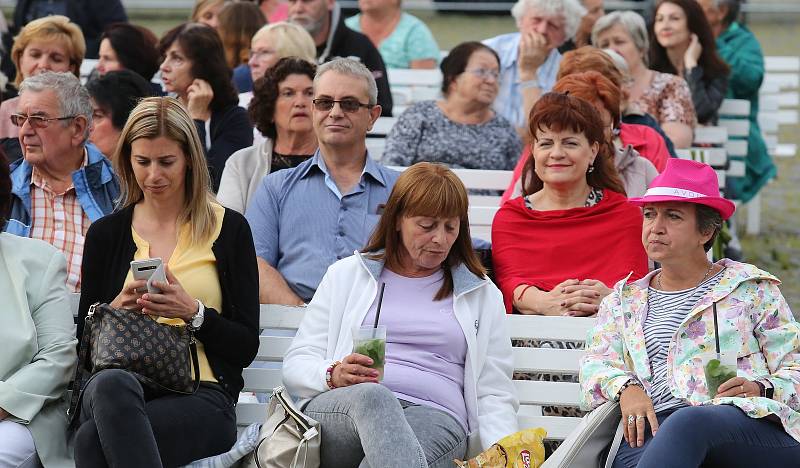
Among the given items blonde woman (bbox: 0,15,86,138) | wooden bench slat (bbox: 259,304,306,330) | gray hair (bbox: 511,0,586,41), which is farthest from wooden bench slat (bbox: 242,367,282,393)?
gray hair (bbox: 511,0,586,41)

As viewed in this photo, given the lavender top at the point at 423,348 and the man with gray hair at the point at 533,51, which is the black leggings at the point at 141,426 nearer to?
the lavender top at the point at 423,348

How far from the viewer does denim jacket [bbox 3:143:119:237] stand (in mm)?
6426

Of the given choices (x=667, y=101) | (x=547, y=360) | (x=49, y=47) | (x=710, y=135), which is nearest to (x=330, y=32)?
(x=49, y=47)

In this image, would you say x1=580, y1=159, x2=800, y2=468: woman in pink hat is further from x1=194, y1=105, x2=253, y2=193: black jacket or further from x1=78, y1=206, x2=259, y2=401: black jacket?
x1=194, y1=105, x2=253, y2=193: black jacket

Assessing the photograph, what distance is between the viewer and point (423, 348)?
18.1ft

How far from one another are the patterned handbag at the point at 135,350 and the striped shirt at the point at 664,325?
1.62 metres

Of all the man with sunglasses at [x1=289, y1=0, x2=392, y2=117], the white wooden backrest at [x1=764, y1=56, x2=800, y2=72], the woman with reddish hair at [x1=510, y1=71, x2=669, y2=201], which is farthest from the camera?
the white wooden backrest at [x1=764, y1=56, x2=800, y2=72]

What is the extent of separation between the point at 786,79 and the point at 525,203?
7406mm

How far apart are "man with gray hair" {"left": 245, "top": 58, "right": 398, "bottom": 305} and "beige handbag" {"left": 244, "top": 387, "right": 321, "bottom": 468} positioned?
132 centimetres

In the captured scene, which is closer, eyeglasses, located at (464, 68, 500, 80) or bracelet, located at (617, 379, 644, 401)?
bracelet, located at (617, 379, 644, 401)

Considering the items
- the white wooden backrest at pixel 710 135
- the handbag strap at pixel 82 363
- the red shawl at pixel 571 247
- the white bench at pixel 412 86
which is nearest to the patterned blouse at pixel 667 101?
the white wooden backrest at pixel 710 135

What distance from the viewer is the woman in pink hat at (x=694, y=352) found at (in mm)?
4895

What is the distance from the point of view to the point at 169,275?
17.6 ft

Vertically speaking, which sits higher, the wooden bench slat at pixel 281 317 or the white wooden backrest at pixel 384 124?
the white wooden backrest at pixel 384 124
